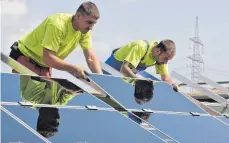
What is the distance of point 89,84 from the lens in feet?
18.4

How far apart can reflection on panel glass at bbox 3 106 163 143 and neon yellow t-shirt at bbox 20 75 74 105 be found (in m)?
0.13

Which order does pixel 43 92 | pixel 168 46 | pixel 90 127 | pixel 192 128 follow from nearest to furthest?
pixel 43 92
pixel 90 127
pixel 192 128
pixel 168 46

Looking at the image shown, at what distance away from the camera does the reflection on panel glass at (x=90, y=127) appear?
14.8 feet

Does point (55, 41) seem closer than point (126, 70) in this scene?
Yes

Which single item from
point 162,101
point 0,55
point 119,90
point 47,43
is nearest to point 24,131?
point 0,55

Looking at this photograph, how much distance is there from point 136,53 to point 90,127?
2009 millimetres

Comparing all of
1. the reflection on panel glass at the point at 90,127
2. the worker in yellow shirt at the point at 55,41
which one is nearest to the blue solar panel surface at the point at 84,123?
the reflection on panel glass at the point at 90,127

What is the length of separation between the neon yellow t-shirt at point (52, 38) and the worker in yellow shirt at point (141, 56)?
1.25 m

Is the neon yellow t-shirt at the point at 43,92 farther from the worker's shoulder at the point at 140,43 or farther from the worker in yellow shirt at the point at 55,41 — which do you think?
the worker's shoulder at the point at 140,43

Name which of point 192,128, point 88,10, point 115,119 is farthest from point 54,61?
point 192,128

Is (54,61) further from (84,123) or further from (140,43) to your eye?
(140,43)

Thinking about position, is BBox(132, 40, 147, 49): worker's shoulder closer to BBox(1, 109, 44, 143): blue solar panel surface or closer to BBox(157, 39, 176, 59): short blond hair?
BBox(157, 39, 176, 59): short blond hair

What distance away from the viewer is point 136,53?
266 inches

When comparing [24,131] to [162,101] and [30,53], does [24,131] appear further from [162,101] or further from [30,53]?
[162,101]
